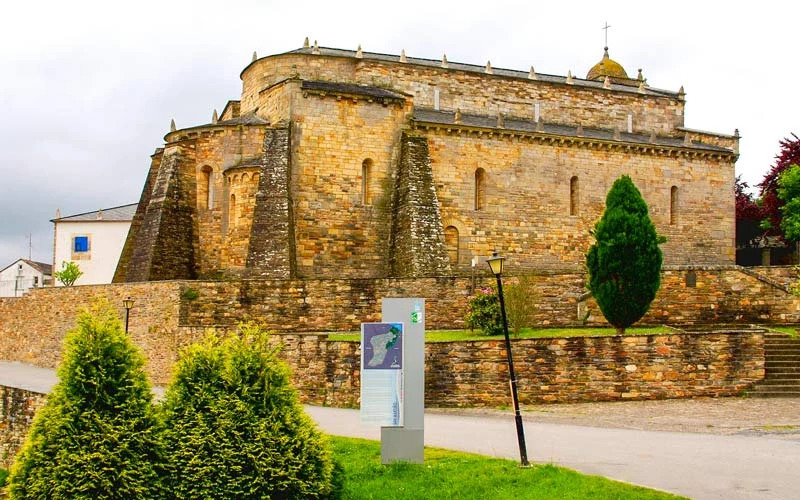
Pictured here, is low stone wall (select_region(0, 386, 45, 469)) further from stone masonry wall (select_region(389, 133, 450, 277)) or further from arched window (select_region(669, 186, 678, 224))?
arched window (select_region(669, 186, 678, 224))

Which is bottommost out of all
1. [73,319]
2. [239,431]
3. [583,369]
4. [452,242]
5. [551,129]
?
[239,431]

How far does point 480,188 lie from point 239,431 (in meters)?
25.7

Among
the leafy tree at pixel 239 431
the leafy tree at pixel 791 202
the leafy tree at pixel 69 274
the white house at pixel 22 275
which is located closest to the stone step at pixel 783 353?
the leafy tree at pixel 239 431

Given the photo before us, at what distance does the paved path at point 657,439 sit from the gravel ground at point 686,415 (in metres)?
0.02

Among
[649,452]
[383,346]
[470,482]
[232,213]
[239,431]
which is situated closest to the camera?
[239,431]

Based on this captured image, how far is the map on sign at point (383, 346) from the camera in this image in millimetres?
13438

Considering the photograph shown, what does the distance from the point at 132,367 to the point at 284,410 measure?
2.05m

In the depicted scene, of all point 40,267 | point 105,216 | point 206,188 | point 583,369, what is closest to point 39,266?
point 40,267

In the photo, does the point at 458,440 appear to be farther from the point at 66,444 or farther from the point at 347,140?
the point at 347,140

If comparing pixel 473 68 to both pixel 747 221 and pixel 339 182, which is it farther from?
pixel 747 221

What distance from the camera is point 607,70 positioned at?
163 feet

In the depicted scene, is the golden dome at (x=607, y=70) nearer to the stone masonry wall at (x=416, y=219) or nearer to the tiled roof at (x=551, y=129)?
the tiled roof at (x=551, y=129)

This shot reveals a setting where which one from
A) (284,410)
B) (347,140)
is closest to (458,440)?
(284,410)

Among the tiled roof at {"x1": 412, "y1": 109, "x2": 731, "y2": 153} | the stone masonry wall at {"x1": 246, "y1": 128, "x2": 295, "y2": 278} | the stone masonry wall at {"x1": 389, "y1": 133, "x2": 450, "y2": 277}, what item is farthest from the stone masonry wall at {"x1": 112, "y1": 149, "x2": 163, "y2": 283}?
the tiled roof at {"x1": 412, "y1": 109, "x2": 731, "y2": 153}
